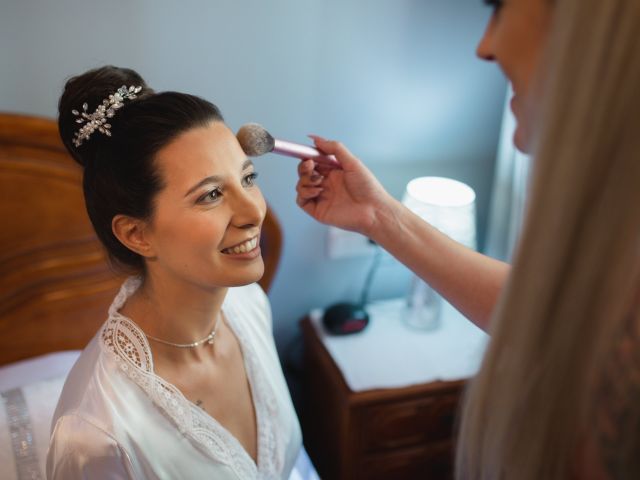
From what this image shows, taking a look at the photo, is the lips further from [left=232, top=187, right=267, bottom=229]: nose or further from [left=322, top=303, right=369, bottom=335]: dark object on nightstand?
[left=322, top=303, right=369, bottom=335]: dark object on nightstand

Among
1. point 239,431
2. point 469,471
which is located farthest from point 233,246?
point 469,471

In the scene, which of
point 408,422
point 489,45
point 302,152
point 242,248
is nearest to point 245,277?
point 242,248

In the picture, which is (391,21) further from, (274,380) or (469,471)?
(469,471)

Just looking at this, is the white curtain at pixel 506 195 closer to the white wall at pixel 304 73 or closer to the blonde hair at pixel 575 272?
the white wall at pixel 304 73

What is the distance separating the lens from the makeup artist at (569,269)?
1.35ft

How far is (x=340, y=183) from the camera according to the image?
3.54 feet

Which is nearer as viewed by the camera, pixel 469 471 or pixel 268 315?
pixel 469 471

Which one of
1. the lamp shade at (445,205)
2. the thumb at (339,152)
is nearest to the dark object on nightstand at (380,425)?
the lamp shade at (445,205)

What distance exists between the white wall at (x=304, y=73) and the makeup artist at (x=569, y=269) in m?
0.81

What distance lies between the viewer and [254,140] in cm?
89

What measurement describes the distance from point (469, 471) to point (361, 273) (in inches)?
42.7

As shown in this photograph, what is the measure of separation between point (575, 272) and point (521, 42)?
Answer: 0.24 metres

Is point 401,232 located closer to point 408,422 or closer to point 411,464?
point 408,422

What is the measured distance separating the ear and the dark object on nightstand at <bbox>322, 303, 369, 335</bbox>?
0.70 metres
